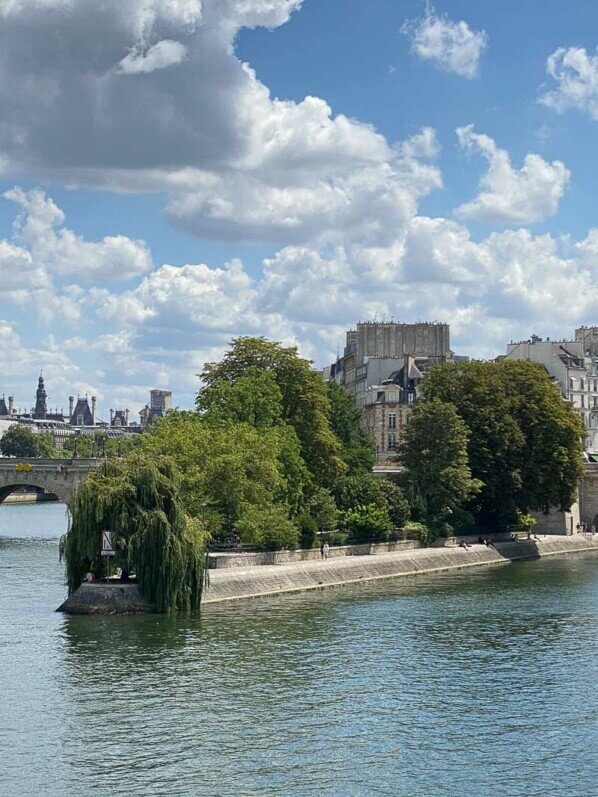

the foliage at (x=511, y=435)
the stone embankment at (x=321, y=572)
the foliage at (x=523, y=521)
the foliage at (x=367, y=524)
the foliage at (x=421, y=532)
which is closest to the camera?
the stone embankment at (x=321, y=572)

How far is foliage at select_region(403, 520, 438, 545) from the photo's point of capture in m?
91.2

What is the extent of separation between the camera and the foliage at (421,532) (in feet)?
299

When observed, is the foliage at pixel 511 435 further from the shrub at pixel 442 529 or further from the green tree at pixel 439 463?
the shrub at pixel 442 529

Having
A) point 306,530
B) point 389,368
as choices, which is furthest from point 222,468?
point 389,368

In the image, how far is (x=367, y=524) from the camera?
86875 mm

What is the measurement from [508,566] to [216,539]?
85.3 ft

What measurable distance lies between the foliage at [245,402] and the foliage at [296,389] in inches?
163

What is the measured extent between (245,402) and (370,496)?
37.1ft

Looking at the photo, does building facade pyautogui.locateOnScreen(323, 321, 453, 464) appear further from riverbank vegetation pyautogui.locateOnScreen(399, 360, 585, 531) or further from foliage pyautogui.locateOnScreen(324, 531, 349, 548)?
foliage pyautogui.locateOnScreen(324, 531, 349, 548)

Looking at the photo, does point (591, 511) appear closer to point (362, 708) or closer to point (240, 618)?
point (240, 618)

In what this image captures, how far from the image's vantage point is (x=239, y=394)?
275ft

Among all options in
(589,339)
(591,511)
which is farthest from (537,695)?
(589,339)

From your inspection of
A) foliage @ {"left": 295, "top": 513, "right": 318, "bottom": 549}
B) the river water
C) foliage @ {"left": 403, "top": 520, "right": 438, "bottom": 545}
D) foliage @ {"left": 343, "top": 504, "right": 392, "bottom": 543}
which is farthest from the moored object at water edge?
foliage @ {"left": 403, "top": 520, "right": 438, "bottom": 545}

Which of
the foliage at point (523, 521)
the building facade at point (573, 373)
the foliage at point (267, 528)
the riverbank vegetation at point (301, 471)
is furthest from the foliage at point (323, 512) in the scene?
the building facade at point (573, 373)
